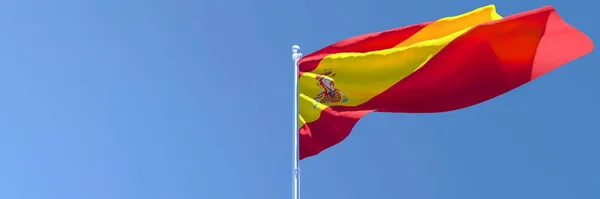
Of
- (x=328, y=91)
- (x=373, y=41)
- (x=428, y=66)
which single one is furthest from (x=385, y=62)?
(x=328, y=91)

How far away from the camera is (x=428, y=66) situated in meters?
13.4

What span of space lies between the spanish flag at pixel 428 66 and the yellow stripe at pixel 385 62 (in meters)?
0.02

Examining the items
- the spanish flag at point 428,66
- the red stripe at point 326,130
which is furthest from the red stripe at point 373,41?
the red stripe at point 326,130

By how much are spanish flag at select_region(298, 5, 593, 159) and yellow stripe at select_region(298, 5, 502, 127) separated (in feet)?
0.06

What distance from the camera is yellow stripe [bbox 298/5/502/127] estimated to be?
13.5m

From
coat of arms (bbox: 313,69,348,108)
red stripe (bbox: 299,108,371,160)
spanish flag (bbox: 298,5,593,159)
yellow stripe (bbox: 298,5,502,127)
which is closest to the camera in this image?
spanish flag (bbox: 298,5,593,159)

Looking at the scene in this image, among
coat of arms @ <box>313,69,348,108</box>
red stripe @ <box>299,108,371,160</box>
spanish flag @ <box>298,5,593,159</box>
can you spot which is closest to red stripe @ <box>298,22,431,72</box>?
spanish flag @ <box>298,5,593,159</box>

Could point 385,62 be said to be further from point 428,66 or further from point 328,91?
point 328,91

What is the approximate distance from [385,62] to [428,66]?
894mm

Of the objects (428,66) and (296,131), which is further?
(296,131)

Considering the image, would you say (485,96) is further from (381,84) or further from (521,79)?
(381,84)

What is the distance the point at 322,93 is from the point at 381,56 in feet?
5.16

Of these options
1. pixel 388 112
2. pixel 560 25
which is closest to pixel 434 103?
pixel 388 112

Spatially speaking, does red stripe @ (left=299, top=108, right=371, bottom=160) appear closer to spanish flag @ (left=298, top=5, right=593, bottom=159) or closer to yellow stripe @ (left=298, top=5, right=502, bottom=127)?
spanish flag @ (left=298, top=5, right=593, bottom=159)
